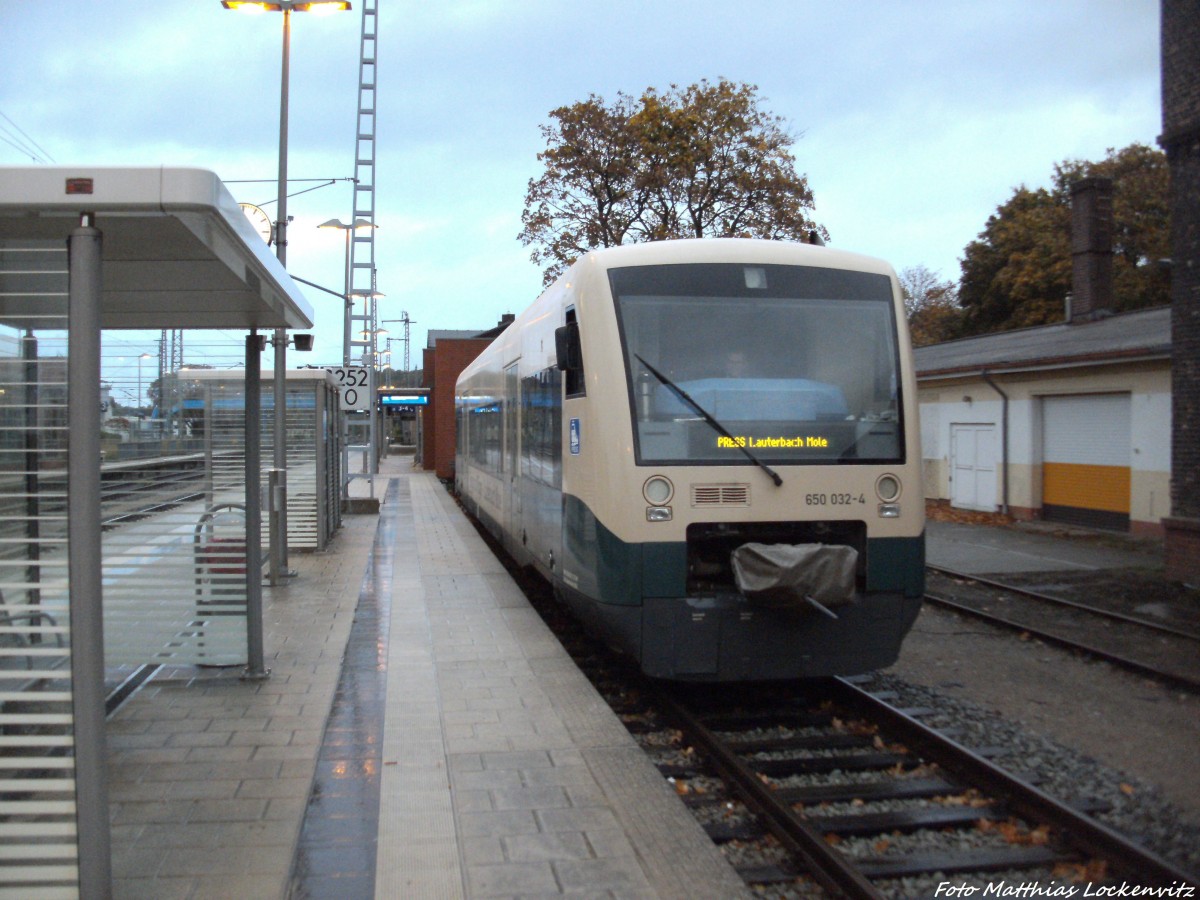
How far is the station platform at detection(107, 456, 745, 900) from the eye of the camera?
13.5ft

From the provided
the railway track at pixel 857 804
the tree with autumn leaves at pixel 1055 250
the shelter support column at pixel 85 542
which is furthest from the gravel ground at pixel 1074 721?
the tree with autumn leaves at pixel 1055 250

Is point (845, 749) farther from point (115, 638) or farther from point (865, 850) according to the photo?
point (115, 638)

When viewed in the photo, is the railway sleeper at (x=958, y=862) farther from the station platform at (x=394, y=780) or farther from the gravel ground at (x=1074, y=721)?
the station platform at (x=394, y=780)

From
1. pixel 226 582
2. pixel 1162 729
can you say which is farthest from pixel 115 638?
pixel 1162 729

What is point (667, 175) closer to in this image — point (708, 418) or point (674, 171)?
point (674, 171)

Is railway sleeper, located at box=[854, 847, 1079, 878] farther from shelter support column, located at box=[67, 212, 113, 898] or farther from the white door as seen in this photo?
the white door

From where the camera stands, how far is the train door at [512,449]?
11070mm

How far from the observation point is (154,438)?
633 cm

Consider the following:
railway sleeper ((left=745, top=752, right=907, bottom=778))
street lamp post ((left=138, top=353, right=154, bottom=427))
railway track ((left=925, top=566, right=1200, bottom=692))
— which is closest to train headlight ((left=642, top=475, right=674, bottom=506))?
railway sleeper ((left=745, top=752, right=907, bottom=778))

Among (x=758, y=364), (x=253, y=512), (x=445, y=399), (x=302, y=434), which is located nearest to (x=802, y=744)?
(x=758, y=364)

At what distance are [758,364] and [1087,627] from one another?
5.63 metres

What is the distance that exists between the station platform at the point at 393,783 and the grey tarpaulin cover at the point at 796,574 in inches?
48.5

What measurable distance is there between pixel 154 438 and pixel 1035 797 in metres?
5.27

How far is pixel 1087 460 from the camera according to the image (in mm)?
19094
